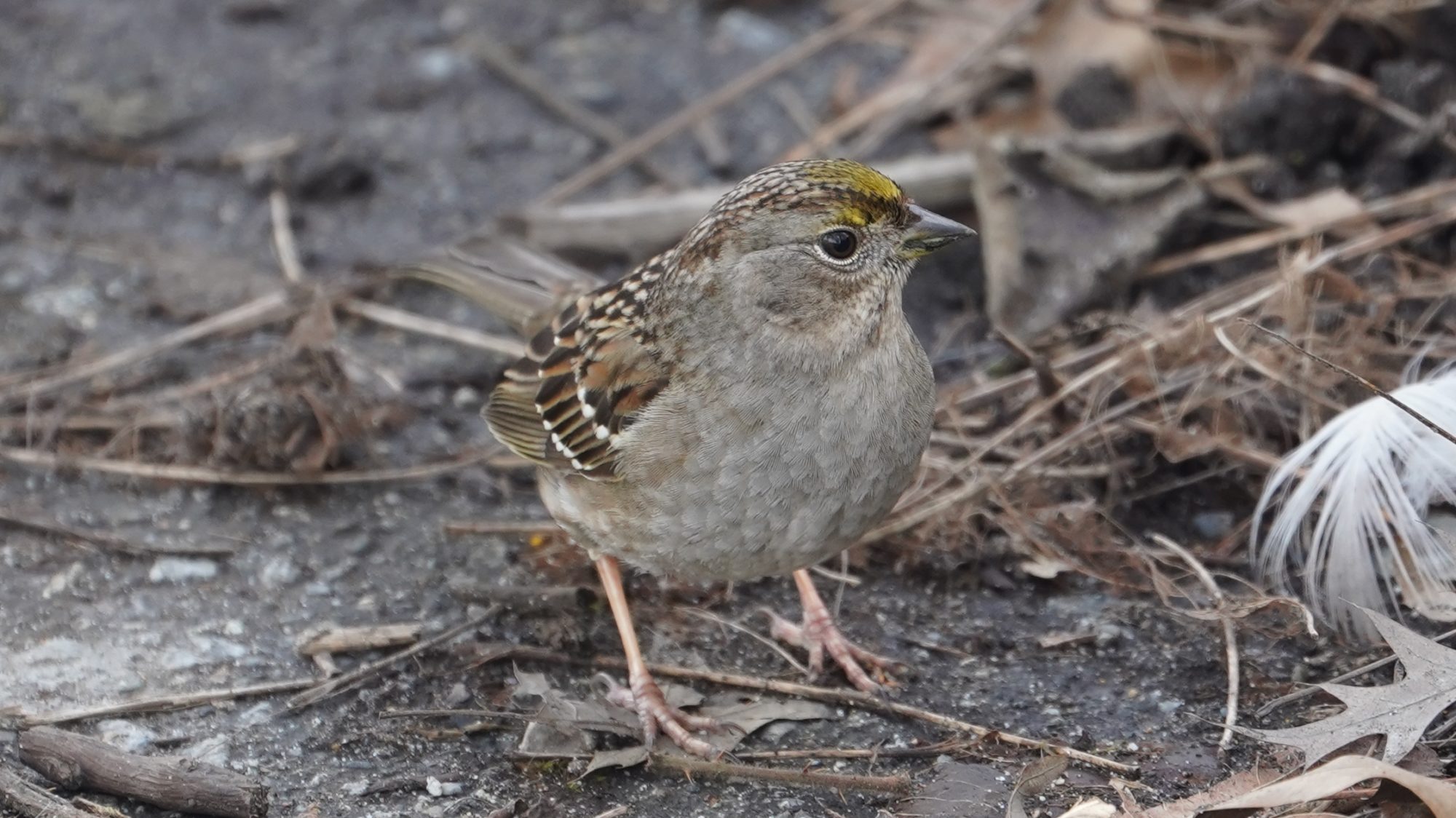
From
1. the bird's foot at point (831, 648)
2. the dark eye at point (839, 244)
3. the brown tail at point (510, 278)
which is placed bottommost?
the bird's foot at point (831, 648)

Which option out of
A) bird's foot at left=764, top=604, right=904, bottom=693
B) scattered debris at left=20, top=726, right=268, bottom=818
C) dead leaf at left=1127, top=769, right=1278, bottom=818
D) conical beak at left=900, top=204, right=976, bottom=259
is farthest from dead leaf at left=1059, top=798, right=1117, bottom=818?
scattered debris at left=20, top=726, right=268, bottom=818

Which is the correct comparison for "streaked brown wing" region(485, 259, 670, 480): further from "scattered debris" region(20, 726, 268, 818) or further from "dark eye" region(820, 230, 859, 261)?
"scattered debris" region(20, 726, 268, 818)

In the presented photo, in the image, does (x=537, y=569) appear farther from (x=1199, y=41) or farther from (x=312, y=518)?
(x=1199, y=41)

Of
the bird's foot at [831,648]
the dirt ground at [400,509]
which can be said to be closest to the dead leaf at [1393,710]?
the dirt ground at [400,509]

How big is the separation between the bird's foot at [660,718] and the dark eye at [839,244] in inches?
43.1

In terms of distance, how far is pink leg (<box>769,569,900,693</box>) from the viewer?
390 centimetres

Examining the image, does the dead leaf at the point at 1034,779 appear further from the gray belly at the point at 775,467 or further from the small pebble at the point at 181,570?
the small pebble at the point at 181,570

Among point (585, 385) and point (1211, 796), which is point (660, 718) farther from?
point (1211, 796)

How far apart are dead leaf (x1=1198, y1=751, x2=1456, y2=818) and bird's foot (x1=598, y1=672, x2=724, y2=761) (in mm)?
1214


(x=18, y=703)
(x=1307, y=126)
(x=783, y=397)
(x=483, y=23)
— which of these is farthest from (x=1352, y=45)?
(x=18, y=703)

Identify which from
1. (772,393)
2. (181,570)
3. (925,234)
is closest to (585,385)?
(772,393)

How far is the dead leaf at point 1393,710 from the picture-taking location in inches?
123

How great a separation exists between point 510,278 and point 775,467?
1568mm

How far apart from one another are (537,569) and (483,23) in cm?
337
